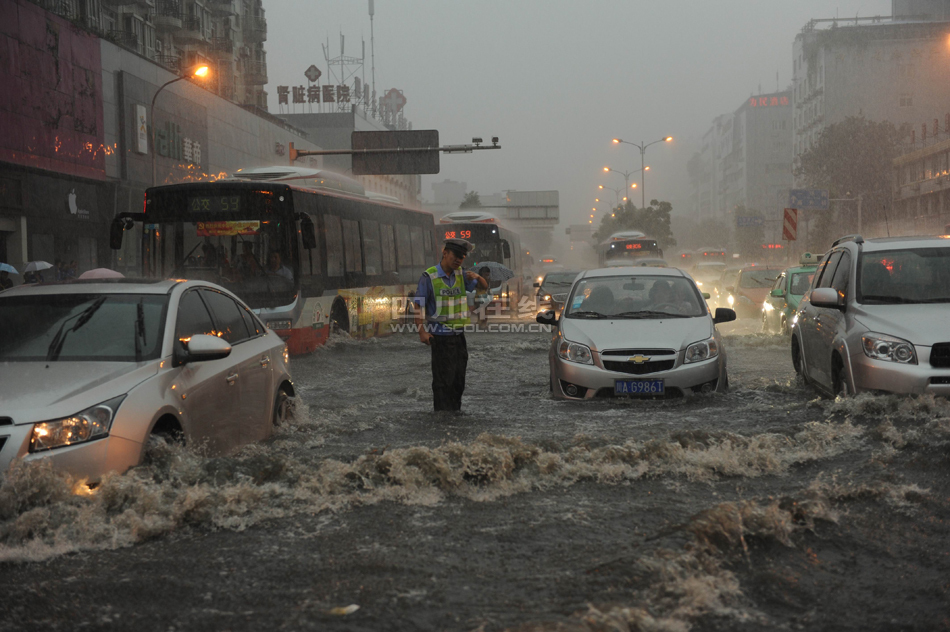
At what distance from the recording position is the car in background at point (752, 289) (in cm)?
2247

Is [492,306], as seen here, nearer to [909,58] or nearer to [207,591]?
[207,591]

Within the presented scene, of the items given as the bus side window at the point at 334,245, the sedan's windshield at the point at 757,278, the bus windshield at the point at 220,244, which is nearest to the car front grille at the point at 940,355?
the bus windshield at the point at 220,244

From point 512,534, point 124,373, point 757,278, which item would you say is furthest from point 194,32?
point 512,534

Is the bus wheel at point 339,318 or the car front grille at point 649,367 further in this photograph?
the bus wheel at point 339,318

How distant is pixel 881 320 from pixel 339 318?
11.9 metres

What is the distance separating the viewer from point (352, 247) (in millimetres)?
19391

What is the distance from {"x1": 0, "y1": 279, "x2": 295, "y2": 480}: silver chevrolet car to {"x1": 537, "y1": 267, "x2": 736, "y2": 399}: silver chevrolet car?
3.28 m

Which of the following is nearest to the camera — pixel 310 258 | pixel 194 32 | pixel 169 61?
pixel 310 258

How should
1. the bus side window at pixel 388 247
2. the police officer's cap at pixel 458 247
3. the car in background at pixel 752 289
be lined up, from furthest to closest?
the car in background at pixel 752 289 < the bus side window at pixel 388 247 < the police officer's cap at pixel 458 247

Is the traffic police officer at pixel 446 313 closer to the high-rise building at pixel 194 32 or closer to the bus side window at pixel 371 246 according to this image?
the bus side window at pixel 371 246

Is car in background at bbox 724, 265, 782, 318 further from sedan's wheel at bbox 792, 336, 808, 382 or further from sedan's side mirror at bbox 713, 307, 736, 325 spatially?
sedan's side mirror at bbox 713, 307, 736, 325

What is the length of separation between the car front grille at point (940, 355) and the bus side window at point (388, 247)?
15.1 meters

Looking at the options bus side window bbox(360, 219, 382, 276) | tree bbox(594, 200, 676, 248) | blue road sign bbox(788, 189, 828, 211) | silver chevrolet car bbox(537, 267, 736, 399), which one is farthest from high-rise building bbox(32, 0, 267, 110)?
tree bbox(594, 200, 676, 248)

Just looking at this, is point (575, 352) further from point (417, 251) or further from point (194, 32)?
point (194, 32)
